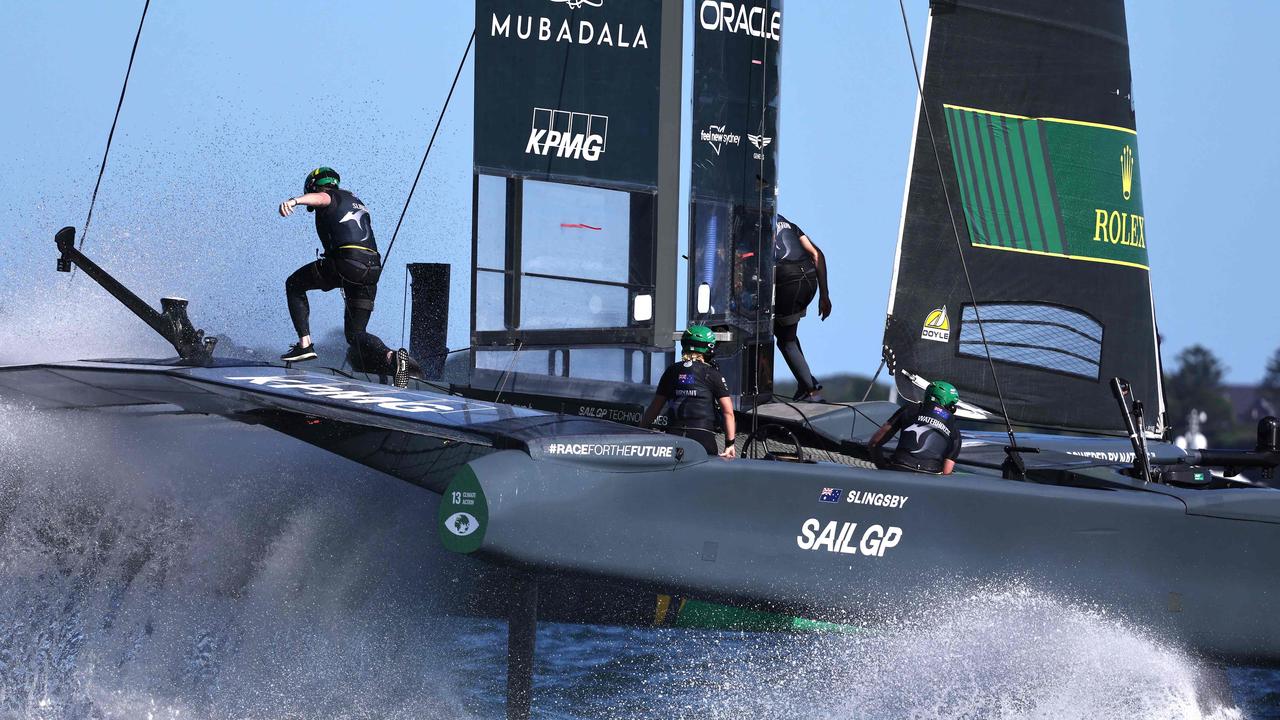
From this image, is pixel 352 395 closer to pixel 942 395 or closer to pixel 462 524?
pixel 462 524

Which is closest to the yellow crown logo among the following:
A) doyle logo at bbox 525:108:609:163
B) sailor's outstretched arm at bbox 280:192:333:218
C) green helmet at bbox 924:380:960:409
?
green helmet at bbox 924:380:960:409

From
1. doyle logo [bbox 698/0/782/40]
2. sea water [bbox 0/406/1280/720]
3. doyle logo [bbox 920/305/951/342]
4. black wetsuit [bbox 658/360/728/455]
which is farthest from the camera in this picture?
doyle logo [bbox 920/305/951/342]

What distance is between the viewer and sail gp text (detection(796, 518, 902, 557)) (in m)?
6.26

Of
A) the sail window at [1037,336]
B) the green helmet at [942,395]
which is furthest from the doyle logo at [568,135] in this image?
the sail window at [1037,336]

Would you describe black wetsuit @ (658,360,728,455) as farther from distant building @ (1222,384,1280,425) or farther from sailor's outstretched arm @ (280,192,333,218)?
distant building @ (1222,384,1280,425)

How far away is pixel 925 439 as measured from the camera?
7207 millimetres

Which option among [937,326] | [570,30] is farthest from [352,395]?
[937,326]

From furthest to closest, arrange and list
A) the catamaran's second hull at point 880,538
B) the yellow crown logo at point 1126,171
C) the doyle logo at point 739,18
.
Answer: the yellow crown logo at point 1126,171 → the doyle logo at point 739,18 → the catamaran's second hull at point 880,538

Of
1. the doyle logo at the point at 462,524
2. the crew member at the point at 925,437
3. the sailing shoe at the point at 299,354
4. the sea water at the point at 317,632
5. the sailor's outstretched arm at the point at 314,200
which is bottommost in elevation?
the sea water at the point at 317,632

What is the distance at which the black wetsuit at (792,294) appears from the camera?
8672 mm

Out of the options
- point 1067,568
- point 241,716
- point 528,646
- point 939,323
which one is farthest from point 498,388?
point 939,323

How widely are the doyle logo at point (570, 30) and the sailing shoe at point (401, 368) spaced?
62.7 inches

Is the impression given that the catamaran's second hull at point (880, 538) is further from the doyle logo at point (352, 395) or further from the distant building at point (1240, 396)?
the distant building at point (1240, 396)

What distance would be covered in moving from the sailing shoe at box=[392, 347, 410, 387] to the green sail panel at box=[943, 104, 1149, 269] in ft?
16.1
